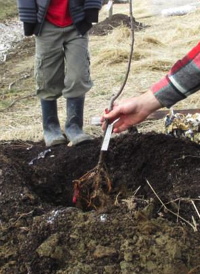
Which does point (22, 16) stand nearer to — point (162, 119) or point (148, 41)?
point (162, 119)

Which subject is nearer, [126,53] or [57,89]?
[57,89]

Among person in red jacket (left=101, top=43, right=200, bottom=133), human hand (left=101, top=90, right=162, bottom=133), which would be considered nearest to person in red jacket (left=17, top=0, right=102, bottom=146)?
human hand (left=101, top=90, right=162, bottom=133)

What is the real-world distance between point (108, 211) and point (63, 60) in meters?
1.92

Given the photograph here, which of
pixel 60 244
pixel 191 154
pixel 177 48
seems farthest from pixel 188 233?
pixel 177 48

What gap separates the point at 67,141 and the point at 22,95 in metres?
3.02

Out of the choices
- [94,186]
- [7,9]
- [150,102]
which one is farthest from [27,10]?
[7,9]

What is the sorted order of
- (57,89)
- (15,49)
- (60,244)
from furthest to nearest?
(15,49), (57,89), (60,244)

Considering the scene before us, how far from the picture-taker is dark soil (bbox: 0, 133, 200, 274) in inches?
84.0

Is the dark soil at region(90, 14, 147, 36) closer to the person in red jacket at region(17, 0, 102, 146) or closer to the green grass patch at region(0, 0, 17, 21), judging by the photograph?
the green grass patch at region(0, 0, 17, 21)

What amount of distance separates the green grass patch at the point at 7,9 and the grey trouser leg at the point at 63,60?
12854 mm

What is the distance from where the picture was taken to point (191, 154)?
10.1ft

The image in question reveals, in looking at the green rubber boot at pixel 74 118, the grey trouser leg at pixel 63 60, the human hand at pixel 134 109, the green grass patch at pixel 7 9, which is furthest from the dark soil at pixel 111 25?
the human hand at pixel 134 109

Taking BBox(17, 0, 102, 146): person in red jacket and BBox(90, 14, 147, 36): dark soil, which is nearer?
BBox(17, 0, 102, 146): person in red jacket

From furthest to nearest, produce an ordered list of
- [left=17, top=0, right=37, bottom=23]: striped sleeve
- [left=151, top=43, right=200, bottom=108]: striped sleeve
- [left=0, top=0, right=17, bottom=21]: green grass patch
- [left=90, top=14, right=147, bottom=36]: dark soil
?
[left=0, top=0, right=17, bottom=21]: green grass patch < [left=90, top=14, right=147, bottom=36]: dark soil < [left=17, top=0, right=37, bottom=23]: striped sleeve < [left=151, top=43, right=200, bottom=108]: striped sleeve
